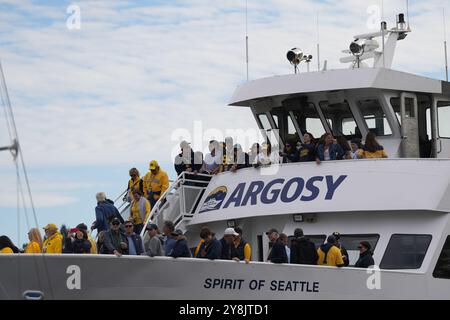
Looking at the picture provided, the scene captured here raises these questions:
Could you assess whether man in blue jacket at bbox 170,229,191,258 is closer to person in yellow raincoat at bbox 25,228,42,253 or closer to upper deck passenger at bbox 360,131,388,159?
person in yellow raincoat at bbox 25,228,42,253

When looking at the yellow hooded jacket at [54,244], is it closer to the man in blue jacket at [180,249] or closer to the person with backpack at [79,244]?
the person with backpack at [79,244]

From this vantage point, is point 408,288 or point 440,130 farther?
point 440,130

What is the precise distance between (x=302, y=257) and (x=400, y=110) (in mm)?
4540

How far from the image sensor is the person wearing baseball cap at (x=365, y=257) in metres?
18.1

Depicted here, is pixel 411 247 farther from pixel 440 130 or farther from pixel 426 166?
pixel 440 130

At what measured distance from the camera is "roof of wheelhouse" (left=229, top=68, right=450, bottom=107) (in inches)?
829

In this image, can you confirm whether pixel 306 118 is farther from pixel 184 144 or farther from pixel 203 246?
pixel 203 246

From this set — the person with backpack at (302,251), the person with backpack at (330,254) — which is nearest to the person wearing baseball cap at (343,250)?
the person with backpack at (330,254)

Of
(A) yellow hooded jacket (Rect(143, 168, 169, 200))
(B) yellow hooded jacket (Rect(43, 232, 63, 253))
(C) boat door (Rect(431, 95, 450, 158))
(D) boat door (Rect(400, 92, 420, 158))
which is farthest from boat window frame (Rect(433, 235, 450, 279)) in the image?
(B) yellow hooded jacket (Rect(43, 232, 63, 253))

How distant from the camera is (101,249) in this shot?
18078mm

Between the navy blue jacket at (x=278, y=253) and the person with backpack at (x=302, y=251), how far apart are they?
0.35 m

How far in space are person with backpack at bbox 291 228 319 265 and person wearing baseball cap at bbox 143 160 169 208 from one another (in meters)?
4.23

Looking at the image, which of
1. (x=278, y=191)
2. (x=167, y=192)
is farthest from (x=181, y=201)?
(x=278, y=191)
